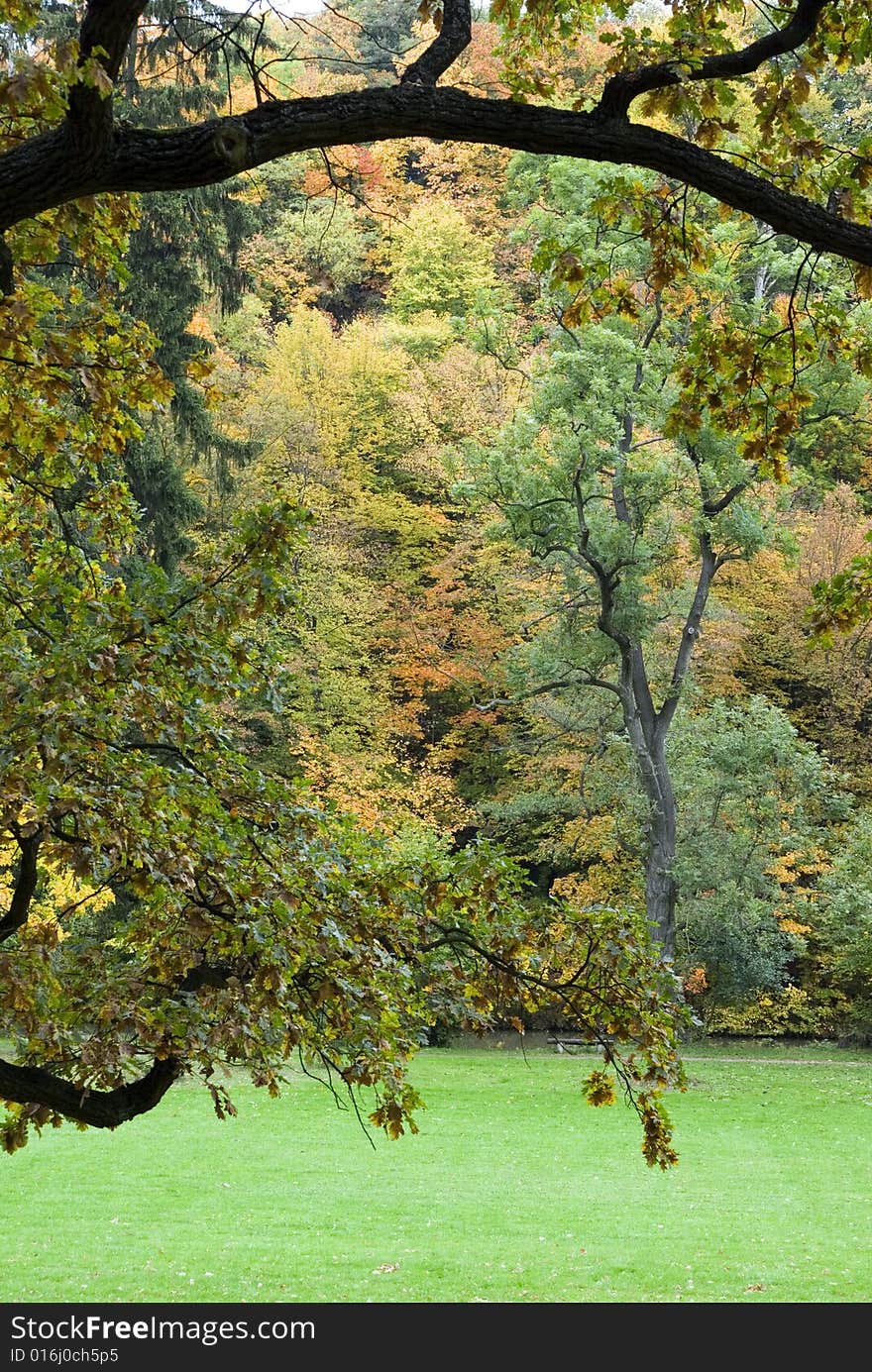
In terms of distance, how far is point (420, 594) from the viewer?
31203 millimetres

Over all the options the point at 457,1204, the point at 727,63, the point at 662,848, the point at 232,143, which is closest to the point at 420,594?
the point at 662,848

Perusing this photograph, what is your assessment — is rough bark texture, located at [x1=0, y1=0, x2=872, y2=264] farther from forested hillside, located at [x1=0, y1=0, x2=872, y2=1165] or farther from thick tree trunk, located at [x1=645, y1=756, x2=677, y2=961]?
thick tree trunk, located at [x1=645, y1=756, x2=677, y2=961]

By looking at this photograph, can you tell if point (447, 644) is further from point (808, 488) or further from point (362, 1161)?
point (362, 1161)

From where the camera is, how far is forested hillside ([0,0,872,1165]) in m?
4.46

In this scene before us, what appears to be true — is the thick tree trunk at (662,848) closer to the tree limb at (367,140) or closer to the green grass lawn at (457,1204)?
the green grass lawn at (457,1204)

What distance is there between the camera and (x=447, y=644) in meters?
31.8

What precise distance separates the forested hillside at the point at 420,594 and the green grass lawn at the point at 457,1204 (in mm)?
1887

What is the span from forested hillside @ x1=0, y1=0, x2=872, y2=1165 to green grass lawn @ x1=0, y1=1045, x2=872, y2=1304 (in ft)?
6.19

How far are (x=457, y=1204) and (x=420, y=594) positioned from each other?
18.5m

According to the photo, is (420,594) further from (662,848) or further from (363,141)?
(363,141)

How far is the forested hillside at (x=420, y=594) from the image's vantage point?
175 inches

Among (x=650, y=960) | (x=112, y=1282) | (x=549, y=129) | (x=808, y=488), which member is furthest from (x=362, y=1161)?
(x=808, y=488)

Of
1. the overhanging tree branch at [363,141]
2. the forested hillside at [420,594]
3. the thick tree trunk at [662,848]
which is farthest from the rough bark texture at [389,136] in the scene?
the thick tree trunk at [662,848]
